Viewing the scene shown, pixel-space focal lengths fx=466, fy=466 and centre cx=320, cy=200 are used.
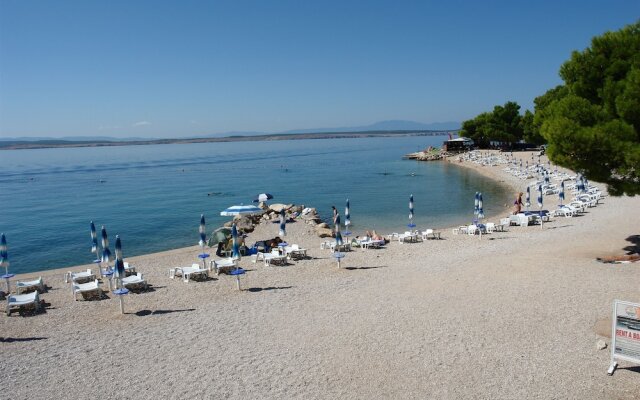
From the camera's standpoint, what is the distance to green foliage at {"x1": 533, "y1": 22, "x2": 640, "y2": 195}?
1041 cm

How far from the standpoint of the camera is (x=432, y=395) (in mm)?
6785

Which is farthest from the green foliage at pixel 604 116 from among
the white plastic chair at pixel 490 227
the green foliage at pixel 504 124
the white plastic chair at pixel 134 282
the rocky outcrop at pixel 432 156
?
the rocky outcrop at pixel 432 156

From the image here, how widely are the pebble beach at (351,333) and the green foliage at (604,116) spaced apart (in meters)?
2.73

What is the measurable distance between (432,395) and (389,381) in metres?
0.72

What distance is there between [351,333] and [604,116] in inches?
313

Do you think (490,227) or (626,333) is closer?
(626,333)

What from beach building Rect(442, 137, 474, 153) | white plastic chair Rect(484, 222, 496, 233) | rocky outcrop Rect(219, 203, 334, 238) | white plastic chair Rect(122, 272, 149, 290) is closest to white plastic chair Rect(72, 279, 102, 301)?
white plastic chair Rect(122, 272, 149, 290)

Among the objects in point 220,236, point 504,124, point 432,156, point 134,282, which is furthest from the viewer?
point 432,156

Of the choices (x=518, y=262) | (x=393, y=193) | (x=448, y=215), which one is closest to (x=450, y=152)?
(x=393, y=193)

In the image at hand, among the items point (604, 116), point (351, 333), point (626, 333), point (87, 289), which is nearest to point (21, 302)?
point (87, 289)

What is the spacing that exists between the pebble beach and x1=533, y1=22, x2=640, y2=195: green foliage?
2735mm

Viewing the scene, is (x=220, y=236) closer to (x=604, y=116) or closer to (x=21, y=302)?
(x=21, y=302)

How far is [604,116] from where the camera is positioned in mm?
11109

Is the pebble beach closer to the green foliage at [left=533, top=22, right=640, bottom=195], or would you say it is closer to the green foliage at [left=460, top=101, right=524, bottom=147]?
the green foliage at [left=533, top=22, right=640, bottom=195]
